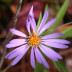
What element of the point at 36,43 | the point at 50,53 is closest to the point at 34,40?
the point at 36,43

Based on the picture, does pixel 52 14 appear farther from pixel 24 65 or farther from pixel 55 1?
pixel 24 65

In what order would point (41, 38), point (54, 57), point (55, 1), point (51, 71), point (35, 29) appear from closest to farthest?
point (54, 57) → point (35, 29) → point (41, 38) → point (51, 71) → point (55, 1)

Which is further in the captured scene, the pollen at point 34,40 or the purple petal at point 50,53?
the pollen at point 34,40

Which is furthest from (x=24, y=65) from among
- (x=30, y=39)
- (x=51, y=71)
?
(x=30, y=39)

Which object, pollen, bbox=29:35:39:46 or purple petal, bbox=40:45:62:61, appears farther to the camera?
pollen, bbox=29:35:39:46

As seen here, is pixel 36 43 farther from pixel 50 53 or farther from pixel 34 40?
pixel 50 53

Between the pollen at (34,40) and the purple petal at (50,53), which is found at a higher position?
the pollen at (34,40)

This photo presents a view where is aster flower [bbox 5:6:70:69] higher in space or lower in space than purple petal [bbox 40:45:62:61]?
higher

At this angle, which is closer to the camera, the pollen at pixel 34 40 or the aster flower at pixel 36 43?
the aster flower at pixel 36 43
